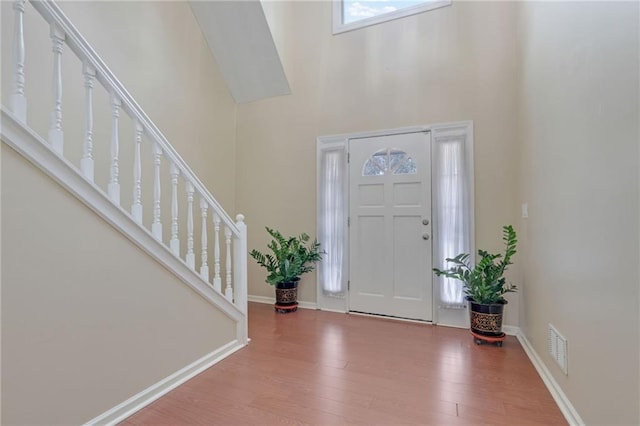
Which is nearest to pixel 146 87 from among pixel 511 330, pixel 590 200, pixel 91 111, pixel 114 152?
pixel 91 111

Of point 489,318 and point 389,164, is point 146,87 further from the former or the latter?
point 489,318

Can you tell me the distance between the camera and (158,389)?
5.47 ft

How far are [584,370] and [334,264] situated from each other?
2233 millimetres

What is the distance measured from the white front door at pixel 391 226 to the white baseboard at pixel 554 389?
897mm

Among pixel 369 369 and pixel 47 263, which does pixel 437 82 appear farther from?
pixel 47 263

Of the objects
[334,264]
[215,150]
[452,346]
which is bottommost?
[452,346]

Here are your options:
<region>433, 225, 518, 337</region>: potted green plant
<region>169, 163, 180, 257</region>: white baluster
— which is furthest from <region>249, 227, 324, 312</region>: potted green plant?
<region>433, 225, 518, 337</region>: potted green plant

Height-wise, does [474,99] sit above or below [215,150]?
above

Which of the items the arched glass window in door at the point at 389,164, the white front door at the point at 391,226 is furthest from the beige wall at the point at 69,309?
the arched glass window in door at the point at 389,164

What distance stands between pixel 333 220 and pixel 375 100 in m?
1.42

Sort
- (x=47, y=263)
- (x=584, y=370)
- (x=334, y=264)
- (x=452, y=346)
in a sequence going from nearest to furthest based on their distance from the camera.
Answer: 1. (x=47, y=263)
2. (x=584, y=370)
3. (x=452, y=346)
4. (x=334, y=264)

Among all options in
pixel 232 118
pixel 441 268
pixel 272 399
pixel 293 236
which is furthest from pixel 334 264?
pixel 232 118

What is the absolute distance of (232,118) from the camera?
3.91 m

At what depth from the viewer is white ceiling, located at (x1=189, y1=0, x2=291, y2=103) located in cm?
326
